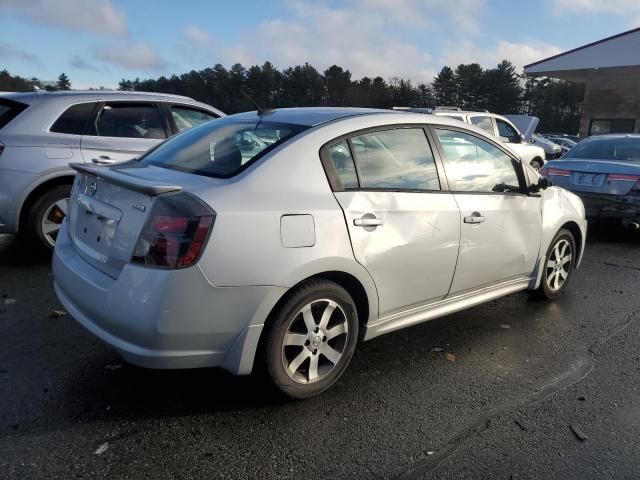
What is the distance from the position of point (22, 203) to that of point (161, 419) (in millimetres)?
3483

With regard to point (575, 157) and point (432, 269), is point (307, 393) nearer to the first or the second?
point (432, 269)

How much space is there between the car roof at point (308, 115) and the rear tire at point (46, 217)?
8.98ft

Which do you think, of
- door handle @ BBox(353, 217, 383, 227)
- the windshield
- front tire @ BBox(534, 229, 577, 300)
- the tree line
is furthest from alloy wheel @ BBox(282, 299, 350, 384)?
the tree line

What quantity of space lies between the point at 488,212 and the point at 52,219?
14.3 ft

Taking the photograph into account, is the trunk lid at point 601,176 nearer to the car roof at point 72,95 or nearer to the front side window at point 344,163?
the front side window at point 344,163

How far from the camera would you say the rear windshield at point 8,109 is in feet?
17.4

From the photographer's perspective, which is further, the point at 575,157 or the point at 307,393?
the point at 575,157

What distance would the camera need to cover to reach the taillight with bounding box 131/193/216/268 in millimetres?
2529

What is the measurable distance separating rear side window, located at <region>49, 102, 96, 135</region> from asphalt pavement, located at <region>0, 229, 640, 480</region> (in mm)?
2183

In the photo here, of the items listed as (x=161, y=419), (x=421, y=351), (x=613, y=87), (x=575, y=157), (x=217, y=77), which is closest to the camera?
(x=161, y=419)

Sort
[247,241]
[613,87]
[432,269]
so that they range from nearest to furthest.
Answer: [247,241] → [432,269] → [613,87]

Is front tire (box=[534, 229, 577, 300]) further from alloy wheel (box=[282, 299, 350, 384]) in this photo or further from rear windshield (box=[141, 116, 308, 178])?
rear windshield (box=[141, 116, 308, 178])

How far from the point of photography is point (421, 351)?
3.81 metres

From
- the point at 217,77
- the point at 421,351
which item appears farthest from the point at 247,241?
the point at 217,77
